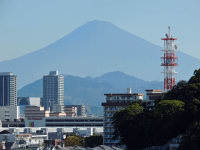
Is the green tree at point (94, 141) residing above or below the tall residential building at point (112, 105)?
below

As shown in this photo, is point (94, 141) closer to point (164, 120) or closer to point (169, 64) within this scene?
point (169, 64)

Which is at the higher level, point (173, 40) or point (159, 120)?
point (173, 40)

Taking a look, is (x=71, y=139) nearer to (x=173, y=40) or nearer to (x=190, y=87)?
(x=173, y=40)

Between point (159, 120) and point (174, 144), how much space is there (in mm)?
6997

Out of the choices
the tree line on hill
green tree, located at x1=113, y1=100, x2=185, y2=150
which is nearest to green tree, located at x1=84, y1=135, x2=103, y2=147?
green tree, located at x1=113, y1=100, x2=185, y2=150

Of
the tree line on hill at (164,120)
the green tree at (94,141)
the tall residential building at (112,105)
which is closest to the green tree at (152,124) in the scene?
the tree line on hill at (164,120)

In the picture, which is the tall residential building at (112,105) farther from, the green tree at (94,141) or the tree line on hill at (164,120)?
→ the tree line on hill at (164,120)

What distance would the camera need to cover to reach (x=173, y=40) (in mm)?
160000

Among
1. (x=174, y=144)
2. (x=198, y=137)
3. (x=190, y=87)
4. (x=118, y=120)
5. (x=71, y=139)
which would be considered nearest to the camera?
(x=198, y=137)

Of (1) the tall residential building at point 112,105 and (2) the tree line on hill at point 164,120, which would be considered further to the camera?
(1) the tall residential building at point 112,105

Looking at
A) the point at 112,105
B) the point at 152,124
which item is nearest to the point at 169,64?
the point at 112,105

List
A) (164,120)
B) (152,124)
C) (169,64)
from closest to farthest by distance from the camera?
(164,120)
(152,124)
(169,64)

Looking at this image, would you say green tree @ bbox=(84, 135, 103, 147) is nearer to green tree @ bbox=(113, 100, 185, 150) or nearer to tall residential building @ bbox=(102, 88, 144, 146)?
tall residential building @ bbox=(102, 88, 144, 146)

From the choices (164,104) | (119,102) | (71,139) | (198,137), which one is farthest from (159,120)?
(71,139)
